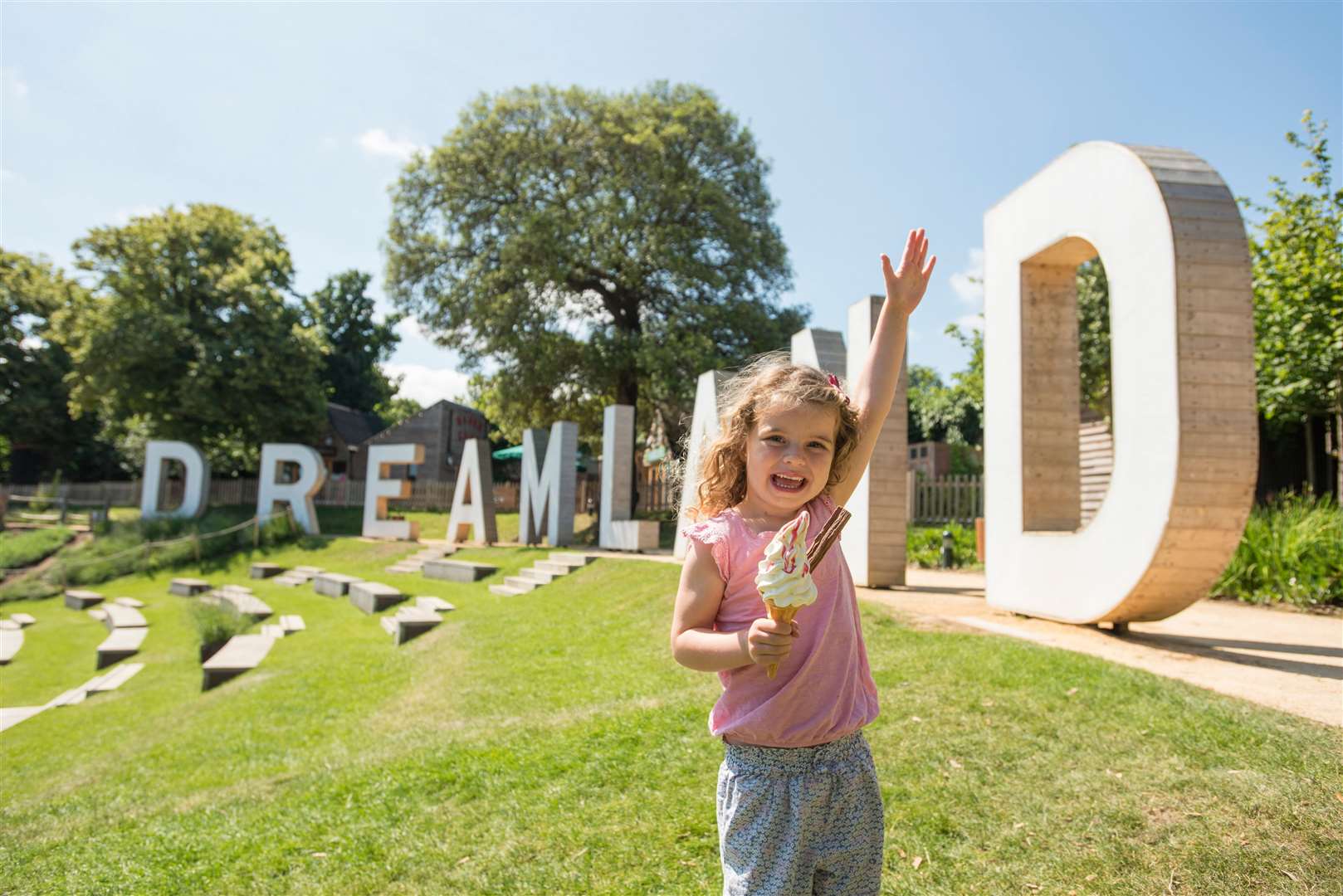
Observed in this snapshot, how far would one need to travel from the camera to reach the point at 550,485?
707 inches

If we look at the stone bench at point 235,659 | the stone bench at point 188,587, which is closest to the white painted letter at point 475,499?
the stone bench at point 188,587

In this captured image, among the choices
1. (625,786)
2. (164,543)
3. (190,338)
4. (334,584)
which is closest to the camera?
(625,786)

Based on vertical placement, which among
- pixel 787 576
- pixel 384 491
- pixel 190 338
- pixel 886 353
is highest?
pixel 190 338

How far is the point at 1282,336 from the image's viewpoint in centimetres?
1406

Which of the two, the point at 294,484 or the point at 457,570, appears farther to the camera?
the point at 294,484

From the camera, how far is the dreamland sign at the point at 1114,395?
5707mm

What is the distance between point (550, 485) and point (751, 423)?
52.6 feet

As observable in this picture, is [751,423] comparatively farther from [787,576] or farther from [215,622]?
[215,622]

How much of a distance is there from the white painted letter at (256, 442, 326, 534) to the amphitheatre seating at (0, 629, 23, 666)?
7753 mm

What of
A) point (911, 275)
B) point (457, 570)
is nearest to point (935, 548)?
point (457, 570)

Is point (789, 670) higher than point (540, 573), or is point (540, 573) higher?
point (789, 670)

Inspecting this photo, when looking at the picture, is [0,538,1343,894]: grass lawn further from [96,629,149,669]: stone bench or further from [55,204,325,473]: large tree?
[55,204,325,473]: large tree

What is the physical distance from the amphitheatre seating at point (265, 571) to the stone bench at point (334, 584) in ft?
10.7

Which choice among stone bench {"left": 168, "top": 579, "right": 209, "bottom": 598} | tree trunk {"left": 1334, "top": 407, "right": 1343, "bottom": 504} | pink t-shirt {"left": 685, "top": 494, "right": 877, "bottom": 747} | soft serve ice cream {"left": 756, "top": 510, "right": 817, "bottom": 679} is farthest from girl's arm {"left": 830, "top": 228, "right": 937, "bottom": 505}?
stone bench {"left": 168, "top": 579, "right": 209, "bottom": 598}
